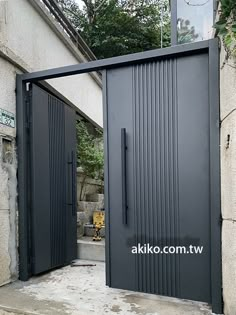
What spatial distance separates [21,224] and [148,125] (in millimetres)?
1663

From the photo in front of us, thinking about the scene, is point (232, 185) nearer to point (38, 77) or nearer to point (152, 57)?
point (152, 57)

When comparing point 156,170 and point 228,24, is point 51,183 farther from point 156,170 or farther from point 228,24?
point 228,24

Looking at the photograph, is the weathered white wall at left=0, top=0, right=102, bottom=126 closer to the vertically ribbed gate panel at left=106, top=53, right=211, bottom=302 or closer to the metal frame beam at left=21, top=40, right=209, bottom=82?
the metal frame beam at left=21, top=40, right=209, bottom=82

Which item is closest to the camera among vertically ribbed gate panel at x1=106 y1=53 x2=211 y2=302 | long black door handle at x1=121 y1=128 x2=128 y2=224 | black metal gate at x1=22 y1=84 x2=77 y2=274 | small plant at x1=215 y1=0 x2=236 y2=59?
small plant at x1=215 y1=0 x2=236 y2=59

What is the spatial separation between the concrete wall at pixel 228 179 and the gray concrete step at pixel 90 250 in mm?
1850

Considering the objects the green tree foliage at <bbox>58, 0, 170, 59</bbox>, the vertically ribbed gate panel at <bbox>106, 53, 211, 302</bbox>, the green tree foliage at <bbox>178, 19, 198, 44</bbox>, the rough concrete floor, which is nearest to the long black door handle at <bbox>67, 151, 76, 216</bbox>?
the rough concrete floor

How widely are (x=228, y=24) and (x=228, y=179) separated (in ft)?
3.35

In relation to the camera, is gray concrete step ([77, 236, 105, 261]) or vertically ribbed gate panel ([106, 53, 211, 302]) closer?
vertically ribbed gate panel ([106, 53, 211, 302])

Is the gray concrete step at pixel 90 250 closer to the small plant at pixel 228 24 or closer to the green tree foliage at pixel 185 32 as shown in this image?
the green tree foliage at pixel 185 32

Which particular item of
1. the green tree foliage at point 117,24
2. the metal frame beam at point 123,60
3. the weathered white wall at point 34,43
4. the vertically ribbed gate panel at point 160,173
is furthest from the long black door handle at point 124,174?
the green tree foliage at point 117,24

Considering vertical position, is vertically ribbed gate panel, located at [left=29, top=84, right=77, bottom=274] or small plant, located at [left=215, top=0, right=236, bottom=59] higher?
small plant, located at [left=215, top=0, right=236, bottom=59]

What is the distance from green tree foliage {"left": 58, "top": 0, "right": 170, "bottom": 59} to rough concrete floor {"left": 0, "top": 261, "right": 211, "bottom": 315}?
7.36 m

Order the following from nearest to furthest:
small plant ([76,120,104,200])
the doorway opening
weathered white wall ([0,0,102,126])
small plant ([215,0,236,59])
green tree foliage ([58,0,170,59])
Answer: small plant ([215,0,236,59]) → weathered white wall ([0,0,102,126]) → the doorway opening → small plant ([76,120,104,200]) → green tree foliage ([58,0,170,59])

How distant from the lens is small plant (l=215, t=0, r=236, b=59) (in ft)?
6.02
